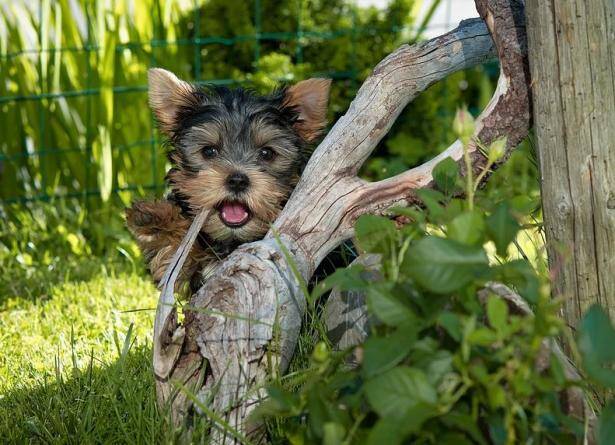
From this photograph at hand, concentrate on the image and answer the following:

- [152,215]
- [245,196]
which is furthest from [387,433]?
[152,215]

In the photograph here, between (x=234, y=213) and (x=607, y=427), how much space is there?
247 cm

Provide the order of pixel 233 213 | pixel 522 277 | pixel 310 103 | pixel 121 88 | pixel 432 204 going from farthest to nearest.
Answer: pixel 121 88
pixel 310 103
pixel 233 213
pixel 432 204
pixel 522 277

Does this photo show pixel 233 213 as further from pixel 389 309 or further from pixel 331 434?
pixel 331 434

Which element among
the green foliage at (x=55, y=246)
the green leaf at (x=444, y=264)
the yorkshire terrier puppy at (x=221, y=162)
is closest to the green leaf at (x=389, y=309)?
the green leaf at (x=444, y=264)

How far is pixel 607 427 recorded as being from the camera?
2213 millimetres

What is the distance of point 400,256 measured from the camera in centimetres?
245

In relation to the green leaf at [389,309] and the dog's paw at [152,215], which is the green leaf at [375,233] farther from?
the dog's paw at [152,215]

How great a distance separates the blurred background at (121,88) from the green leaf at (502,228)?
3.86 m

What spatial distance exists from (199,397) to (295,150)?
1.81 m

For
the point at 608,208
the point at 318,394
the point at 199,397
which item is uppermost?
the point at 608,208

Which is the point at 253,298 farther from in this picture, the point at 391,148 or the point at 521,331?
the point at 391,148

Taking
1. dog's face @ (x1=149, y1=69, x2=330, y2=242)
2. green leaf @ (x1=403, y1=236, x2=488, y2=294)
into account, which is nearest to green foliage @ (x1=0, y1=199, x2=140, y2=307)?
dog's face @ (x1=149, y1=69, x2=330, y2=242)

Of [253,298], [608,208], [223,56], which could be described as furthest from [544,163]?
[223,56]

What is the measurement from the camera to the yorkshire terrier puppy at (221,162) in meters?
4.30
